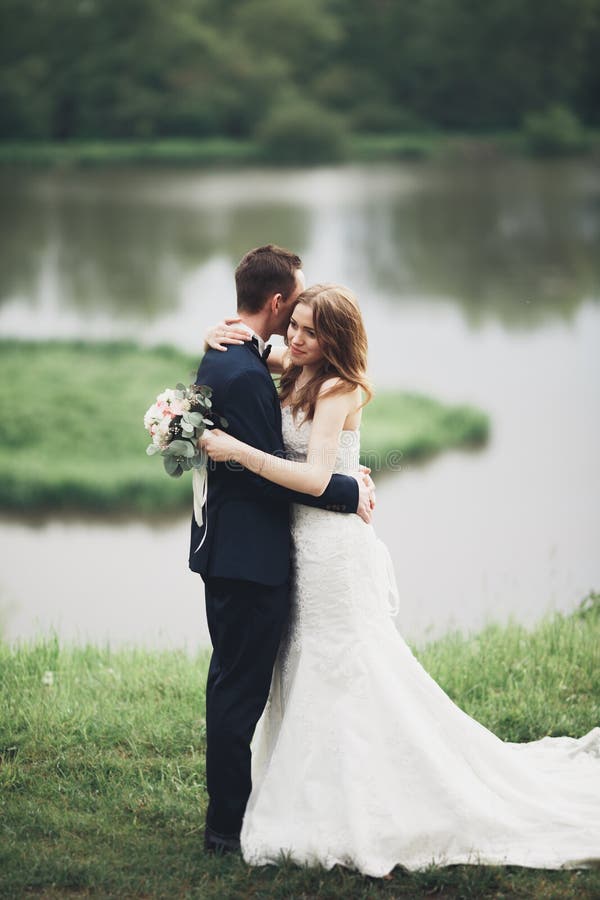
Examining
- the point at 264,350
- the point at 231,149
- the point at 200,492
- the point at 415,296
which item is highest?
the point at 231,149

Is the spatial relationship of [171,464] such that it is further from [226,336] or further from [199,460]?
[226,336]

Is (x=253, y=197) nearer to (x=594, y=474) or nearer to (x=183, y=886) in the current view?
(x=594, y=474)

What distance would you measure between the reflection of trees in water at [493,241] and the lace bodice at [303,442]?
18.9m

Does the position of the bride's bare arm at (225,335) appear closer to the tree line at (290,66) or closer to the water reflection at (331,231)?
the water reflection at (331,231)

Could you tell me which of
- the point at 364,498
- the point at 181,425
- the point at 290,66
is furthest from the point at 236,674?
the point at 290,66

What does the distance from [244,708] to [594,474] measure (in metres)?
14.7

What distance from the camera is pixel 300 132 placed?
71.7 ft

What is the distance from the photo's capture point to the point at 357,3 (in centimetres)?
2275

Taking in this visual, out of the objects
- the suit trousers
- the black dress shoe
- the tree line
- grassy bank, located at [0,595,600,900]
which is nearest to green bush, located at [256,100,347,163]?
the tree line

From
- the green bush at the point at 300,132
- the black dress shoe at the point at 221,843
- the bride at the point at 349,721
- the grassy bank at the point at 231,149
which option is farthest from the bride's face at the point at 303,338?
the green bush at the point at 300,132

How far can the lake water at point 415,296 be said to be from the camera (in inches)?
515

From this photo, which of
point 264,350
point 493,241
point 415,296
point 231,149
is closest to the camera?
point 264,350

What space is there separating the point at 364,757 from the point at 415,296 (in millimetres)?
19791

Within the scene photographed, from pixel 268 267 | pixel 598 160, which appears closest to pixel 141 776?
pixel 268 267
